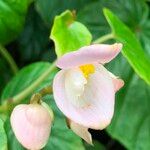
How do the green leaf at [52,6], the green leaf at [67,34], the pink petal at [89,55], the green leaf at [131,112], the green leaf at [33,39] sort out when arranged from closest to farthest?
the pink petal at [89,55] < the green leaf at [67,34] < the green leaf at [131,112] < the green leaf at [52,6] < the green leaf at [33,39]

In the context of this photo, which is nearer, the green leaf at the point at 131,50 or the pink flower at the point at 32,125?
the pink flower at the point at 32,125

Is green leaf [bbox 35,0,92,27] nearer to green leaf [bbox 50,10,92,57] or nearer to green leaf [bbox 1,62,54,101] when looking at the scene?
green leaf [bbox 1,62,54,101]

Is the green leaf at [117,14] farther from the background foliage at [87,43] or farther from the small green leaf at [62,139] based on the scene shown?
the small green leaf at [62,139]

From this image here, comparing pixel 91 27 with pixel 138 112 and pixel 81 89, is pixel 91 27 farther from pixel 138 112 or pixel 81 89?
pixel 81 89

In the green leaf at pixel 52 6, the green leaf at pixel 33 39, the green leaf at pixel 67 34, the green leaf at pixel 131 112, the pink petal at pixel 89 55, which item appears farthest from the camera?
the green leaf at pixel 33 39

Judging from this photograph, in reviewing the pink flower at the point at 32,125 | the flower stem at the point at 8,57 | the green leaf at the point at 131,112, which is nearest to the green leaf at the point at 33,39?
the flower stem at the point at 8,57

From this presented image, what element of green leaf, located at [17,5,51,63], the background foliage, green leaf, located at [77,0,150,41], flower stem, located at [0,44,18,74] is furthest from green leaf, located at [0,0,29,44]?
green leaf, located at [17,5,51,63]

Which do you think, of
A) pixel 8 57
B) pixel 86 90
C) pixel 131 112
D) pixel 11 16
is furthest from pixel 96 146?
pixel 86 90
